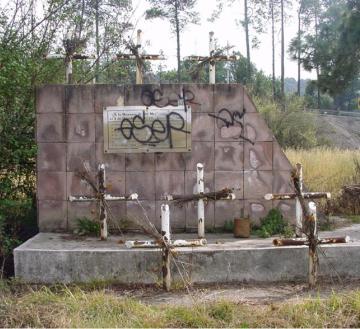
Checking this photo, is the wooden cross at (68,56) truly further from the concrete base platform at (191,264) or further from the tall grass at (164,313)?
the tall grass at (164,313)

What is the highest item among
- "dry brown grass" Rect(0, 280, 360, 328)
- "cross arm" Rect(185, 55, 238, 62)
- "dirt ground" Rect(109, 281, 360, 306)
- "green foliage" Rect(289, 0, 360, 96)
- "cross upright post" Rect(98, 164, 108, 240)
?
"green foliage" Rect(289, 0, 360, 96)

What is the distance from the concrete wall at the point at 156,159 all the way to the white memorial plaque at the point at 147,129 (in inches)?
3.8

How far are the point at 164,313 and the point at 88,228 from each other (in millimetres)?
2735

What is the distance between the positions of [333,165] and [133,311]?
8728 millimetres

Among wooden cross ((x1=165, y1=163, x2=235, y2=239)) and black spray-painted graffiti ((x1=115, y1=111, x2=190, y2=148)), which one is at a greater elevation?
black spray-painted graffiti ((x1=115, y1=111, x2=190, y2=148))

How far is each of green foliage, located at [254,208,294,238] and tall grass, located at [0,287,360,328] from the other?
2.12m

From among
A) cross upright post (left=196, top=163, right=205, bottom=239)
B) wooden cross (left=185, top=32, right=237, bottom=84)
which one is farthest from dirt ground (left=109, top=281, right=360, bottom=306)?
wooden cross (left=185, top=32, right=237, bottom=84)

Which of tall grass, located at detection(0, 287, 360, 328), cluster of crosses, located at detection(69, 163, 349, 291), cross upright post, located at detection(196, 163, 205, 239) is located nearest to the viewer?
tall grass, located at detection(0, 287, 360, 328)

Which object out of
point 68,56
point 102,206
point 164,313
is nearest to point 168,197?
point 102,206

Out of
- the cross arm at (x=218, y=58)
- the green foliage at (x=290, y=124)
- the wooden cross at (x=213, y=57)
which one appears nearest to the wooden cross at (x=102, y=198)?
the wooden cross at (x=213, y=57)

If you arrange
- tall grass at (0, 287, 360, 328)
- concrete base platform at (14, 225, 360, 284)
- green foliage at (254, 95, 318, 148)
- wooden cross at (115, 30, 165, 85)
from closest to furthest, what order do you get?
tall grass at (0, 287, 360, 328), concrete base platform at (14, 225, 360, 284), wooden cross at (115, 30, 165, 85), green foliage at (254, 95, 318, 148)

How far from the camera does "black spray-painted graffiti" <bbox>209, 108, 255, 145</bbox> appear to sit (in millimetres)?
7449

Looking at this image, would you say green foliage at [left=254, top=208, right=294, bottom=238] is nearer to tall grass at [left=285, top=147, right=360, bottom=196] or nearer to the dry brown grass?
the dry brown grass

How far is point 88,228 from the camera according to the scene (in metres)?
7.28
